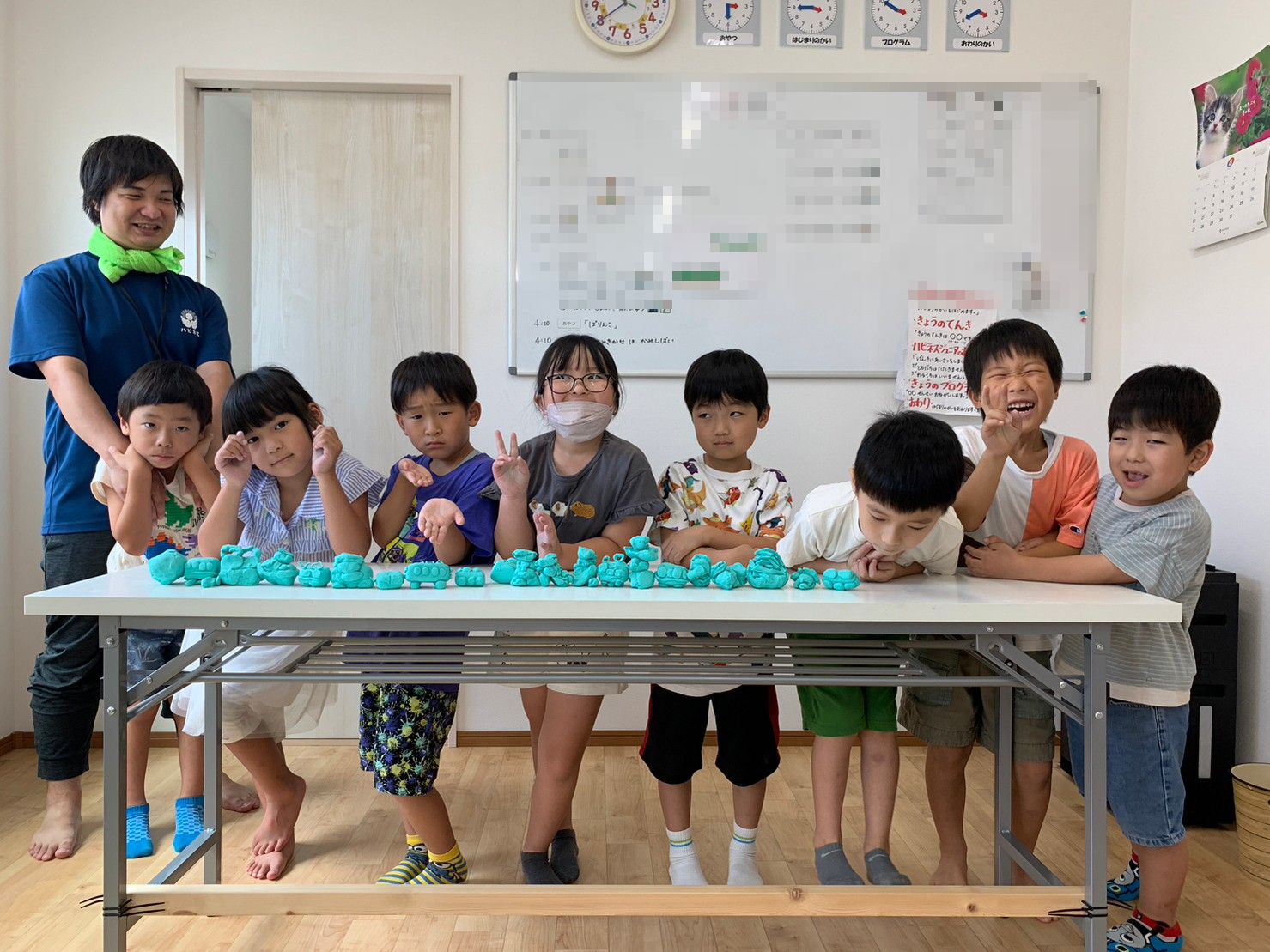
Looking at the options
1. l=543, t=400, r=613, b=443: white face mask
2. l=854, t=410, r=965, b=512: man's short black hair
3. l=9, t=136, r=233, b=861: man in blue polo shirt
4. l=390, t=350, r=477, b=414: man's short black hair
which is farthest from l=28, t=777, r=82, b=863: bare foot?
l=854, t=410, r=965, b=512: man's short black hair

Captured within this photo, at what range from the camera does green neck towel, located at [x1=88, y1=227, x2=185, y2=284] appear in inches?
81.4

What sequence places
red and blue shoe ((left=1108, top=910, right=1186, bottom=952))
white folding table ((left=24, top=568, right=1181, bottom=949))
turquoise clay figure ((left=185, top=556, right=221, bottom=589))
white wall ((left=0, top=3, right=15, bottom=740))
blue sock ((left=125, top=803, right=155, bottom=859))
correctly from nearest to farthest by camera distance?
white folding table ((left=24, top=568, right=1181, bottom=949)) → turquoise clay figure ((left=185, top=556, right=221, bottom=589)) → red and blue shoe ((left=1108, top=910, right=1186, bottom=952)) → blue sock ((left=125, top=803, right=155, bottom=859)) → white wall ((left=0, top=3, right=15, bottom=740))

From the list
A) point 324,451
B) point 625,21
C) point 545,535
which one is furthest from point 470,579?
point 625,21

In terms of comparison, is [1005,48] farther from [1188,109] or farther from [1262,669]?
[1262,669]

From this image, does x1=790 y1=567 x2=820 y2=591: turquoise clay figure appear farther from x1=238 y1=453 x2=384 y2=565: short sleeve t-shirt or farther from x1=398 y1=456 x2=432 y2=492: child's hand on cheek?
x1=238 y1=453 x2=384 y2=565: short sleeve t-shirt

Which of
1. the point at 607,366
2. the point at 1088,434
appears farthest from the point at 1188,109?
the point at 607,366

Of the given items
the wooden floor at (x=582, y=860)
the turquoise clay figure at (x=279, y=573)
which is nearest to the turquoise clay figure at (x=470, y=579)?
the turquoise clay figure at (x=279, y=573)

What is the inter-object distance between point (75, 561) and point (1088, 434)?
2.83m

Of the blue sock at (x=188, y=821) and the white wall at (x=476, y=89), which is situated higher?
the white wall at (x=476, y=89)

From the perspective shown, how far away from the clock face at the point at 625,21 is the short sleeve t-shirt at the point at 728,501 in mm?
1509

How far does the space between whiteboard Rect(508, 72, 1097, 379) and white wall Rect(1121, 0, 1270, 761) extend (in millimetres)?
184

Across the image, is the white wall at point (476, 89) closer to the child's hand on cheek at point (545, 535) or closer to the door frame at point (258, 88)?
the door frame at point (258, 88)

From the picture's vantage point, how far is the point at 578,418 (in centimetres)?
181

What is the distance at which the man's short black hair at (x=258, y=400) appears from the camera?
177 cm
